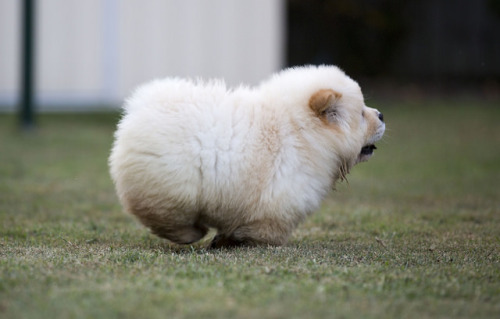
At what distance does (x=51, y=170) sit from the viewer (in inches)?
299

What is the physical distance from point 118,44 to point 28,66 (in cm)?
259

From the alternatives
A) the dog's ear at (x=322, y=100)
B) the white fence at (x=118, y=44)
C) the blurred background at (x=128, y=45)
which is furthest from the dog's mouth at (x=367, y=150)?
the white fence at (x=118, y=44)

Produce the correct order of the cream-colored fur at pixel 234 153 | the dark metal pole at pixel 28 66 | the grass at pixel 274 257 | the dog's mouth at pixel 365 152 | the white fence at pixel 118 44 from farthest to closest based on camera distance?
the white fence at pixel 118 44 < the dark metal pole at pixel 28 66 < the dog's mouth at pixel 365 152 < the cream-colored fur at pixel 234 153 < the grass at pixel 274 257

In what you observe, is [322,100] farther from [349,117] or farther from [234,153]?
[234,153]

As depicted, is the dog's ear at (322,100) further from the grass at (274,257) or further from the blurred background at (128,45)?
the blurred background at (128,45)

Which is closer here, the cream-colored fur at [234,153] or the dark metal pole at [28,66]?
the cream-colored fur at [234,153]

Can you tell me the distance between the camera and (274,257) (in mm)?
3619

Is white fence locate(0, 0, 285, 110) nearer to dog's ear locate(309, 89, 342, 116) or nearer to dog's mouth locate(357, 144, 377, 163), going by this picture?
dog's mouth locate(357, 144, 377, 163)

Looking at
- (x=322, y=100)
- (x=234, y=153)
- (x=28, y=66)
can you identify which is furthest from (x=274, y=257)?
(x=28, y=66)

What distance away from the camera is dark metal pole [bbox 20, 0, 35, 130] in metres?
10.2

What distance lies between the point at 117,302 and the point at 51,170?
5063 millimetres

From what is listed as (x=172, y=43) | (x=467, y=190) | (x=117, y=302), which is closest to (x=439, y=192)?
(x=467, y=190)

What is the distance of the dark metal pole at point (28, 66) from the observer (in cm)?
1018

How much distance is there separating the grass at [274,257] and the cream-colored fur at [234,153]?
0.70 ft
